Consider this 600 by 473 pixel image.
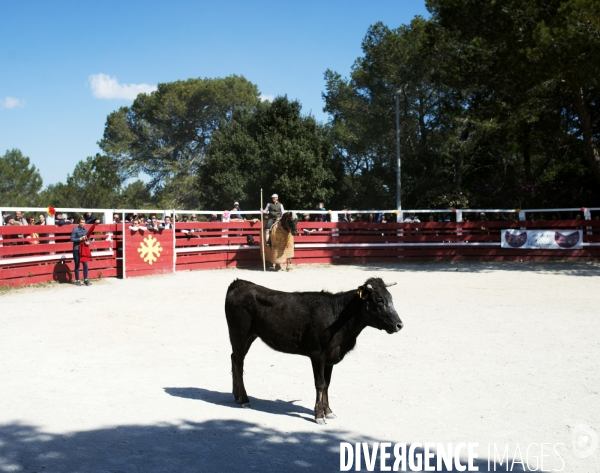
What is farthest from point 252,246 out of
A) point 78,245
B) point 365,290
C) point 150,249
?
point 365,290

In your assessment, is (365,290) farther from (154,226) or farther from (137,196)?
(137,196)

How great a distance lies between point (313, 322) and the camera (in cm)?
628

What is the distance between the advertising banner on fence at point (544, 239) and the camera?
22594 mm

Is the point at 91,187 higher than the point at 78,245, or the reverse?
the point at 91,187

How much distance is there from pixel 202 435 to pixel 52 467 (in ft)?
4.12

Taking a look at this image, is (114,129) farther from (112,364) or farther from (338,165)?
(112,364)

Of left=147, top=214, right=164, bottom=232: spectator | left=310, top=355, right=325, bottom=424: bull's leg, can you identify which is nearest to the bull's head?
left=310, top=355, right=325, bottom=424: bull's leg

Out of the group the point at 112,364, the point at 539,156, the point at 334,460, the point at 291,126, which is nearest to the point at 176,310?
Result: the point at 112,364

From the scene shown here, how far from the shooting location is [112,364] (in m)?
8.25

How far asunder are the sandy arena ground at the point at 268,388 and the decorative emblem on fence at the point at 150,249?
5.09 metres

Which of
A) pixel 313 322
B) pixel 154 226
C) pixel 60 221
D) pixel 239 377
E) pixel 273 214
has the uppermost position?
pixel 273 214

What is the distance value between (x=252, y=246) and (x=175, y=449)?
1696 cm

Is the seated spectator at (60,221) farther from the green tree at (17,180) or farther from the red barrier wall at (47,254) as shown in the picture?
the green tree at (17,180)

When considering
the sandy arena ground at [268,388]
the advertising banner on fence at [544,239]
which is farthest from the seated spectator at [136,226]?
the advertising banner on fence at [544,239]
